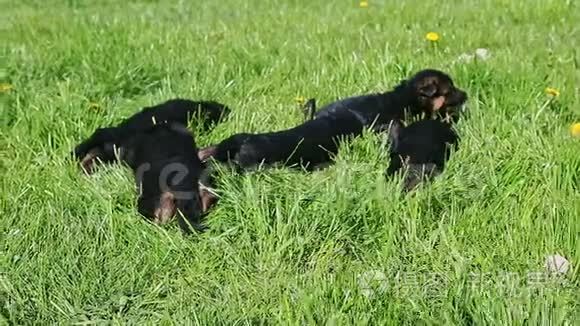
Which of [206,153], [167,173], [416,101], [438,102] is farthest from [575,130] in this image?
[167,173]

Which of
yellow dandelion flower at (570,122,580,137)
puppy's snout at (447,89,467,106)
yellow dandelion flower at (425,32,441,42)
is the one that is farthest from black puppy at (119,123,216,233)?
yellow dandelion flower at (425,32,441,42)

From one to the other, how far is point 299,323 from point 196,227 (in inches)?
40.5

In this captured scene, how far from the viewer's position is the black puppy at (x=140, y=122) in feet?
15.0

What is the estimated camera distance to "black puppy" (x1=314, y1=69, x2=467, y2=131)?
5.06 metres

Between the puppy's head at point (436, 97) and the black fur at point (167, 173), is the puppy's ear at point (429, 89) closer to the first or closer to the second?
the puppy's head at point (436, 97)

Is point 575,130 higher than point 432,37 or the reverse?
higher

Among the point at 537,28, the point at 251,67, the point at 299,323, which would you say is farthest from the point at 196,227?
the point at 537,28

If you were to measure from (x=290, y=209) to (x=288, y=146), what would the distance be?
733mm

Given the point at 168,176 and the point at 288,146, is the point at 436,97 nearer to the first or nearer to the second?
the point at 288,146

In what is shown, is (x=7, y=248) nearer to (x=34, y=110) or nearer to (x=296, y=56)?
(x=34, y=110)

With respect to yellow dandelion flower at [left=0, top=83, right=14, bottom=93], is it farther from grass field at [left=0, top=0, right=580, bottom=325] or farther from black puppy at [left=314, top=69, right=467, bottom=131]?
black puppy at [left=314, top=69, right=467, bottom=131]

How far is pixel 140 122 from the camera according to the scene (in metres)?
4.96

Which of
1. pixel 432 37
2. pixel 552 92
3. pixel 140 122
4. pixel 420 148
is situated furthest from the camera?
pixel 432 37

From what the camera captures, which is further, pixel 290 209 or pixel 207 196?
pixel 207 196
